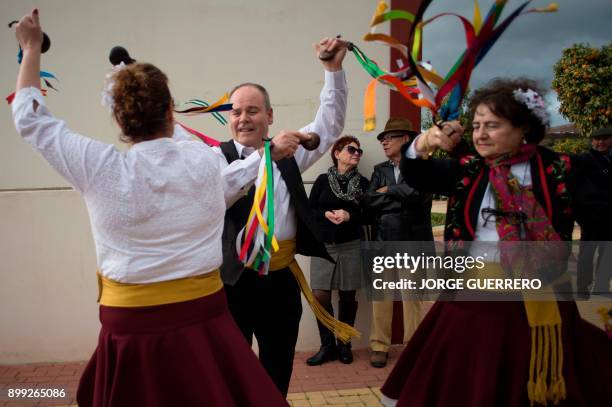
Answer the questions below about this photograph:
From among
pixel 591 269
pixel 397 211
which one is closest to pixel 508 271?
pixel 397 211

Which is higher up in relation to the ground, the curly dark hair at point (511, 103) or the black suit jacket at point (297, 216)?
the curly dark hair at point (511, 103)

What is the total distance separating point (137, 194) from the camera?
5.89ft

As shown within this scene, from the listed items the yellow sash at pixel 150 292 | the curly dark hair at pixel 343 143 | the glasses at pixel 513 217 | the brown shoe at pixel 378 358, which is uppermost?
the curly dark hair at pixel 343 143

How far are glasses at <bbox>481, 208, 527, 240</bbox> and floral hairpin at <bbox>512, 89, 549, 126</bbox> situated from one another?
441mm

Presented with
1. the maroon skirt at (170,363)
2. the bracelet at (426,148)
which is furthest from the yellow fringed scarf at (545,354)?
the maroon skirt at (170,363)

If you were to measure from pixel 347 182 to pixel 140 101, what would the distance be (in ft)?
9.31

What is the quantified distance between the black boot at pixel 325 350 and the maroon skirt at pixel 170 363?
256 centimetres

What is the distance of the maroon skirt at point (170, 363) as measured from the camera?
6.07ft

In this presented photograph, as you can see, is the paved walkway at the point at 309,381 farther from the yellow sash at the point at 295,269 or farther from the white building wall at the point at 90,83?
the yellow sash at the point at 295,269

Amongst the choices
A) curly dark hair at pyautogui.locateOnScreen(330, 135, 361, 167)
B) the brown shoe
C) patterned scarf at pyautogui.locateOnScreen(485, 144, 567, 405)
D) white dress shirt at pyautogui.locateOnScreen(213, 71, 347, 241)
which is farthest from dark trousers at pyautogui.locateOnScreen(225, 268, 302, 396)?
curly dark hair at pyautogui.locateOnScreen(330, 135, 361, 167)

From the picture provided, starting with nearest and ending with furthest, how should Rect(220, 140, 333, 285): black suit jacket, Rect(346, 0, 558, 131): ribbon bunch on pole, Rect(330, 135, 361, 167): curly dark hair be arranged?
1. Rect(346, 0, 558, 131): ribbon bunch on pole
2. Rect(220, 140, 333, 285): black suit jacket
3. Rect(330, 135, 361, 167): curly dark hair

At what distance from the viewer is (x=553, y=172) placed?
2328 mm

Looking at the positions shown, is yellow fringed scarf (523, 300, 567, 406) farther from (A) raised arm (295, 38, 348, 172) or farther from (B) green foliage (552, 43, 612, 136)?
(B) green foliage (552, 43, 612, 136)

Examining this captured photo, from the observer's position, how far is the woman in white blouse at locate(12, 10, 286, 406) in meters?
1.77
